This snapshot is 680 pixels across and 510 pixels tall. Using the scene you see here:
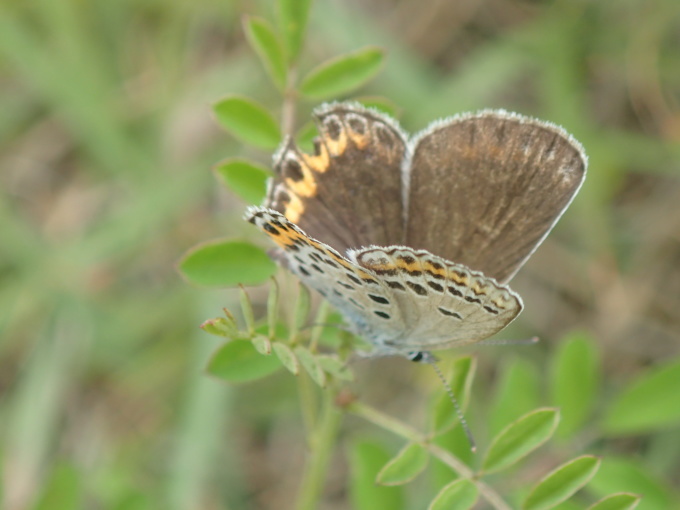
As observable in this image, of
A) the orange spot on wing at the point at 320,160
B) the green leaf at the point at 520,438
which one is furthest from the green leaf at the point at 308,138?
the green leaf at the point at 520,438

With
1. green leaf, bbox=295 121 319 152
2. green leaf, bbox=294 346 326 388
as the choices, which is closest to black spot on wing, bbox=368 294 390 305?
green leaf, bbox=294 346 326 388

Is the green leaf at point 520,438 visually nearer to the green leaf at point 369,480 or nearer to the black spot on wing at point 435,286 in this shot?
the black spot on wing at point 435,286

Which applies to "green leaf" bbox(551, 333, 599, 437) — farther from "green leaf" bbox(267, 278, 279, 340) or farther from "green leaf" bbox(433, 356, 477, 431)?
"green leaf" bbox(267, 278, 279, 340)

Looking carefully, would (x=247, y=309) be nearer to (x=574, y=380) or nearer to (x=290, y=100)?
(x=290, y=100)

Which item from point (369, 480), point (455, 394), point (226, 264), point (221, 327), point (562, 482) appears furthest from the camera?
point (369, 480)

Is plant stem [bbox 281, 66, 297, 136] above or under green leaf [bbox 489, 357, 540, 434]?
above

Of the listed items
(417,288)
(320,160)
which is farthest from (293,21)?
(417,288)
